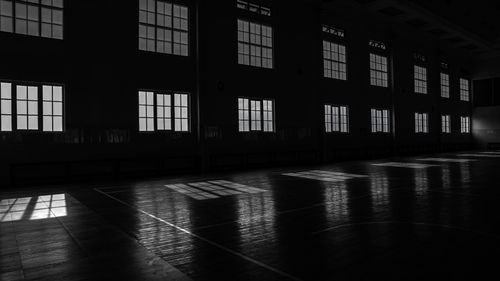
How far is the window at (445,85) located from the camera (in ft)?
98.0

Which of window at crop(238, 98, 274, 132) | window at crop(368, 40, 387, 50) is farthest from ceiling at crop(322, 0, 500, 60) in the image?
window at crop(238, 98, 274, 132)

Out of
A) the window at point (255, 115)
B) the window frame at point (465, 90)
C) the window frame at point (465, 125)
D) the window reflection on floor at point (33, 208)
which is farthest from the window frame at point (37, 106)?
the window frame at point (465, 90)

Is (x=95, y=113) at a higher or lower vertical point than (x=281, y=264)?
higher

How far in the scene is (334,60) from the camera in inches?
829

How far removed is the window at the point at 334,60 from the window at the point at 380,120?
3709 millimetres

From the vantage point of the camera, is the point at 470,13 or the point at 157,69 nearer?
the point at 157,69

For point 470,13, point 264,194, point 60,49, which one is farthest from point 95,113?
point 470,13

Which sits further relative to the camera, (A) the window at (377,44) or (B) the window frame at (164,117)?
(A) the window at (377,44)

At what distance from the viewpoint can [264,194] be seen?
8938 millimetres

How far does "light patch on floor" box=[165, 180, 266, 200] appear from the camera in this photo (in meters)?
9.01

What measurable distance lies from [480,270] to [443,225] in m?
2.00

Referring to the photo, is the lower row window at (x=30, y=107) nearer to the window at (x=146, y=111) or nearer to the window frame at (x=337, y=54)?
the window at (x=146, y=111)

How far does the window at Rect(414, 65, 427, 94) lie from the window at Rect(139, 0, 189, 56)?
1923cm

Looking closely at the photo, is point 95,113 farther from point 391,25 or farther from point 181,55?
point 391,25
